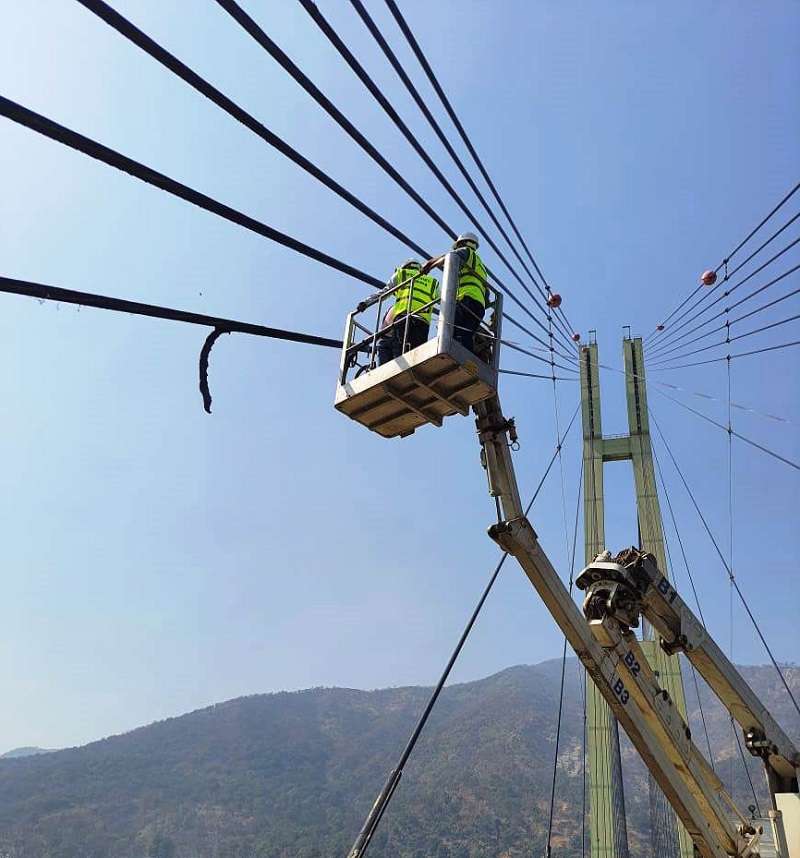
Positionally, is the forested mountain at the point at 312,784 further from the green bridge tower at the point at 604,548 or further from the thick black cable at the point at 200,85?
the thick black cable at the point at 200,85

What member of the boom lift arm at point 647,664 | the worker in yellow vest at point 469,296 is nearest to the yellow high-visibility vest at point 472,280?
the worker in yellow vest at point 469,296

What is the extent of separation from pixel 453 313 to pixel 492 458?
8.26 ft

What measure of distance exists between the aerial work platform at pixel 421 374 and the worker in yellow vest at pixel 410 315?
0.10ft

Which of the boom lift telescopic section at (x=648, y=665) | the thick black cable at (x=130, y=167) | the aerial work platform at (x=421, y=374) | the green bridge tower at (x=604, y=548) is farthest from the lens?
the green bridge tower at (x=604, y=548)

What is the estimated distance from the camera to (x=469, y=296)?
6488 millimetres

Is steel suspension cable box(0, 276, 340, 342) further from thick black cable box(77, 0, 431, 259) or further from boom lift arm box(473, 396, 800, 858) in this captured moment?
boom lift arm box(473, 396, 800, 858)

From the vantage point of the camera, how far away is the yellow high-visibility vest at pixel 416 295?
6.34m

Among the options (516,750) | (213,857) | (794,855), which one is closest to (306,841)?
(213,857)

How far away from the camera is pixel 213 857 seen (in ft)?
366

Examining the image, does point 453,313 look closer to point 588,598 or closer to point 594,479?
point 588,598

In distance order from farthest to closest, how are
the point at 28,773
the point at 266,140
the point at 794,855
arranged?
the point at 28,773
the point at 794,855
the point at 266,140

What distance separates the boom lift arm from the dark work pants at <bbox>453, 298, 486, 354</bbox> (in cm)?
166

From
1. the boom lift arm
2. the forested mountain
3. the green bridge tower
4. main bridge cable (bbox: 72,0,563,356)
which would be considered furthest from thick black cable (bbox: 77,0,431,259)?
the forested mountain

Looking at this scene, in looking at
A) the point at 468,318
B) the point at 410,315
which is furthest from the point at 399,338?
the point at 468,318
